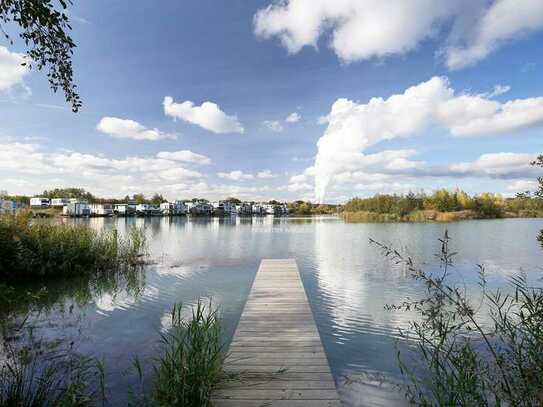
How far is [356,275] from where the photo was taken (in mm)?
9141

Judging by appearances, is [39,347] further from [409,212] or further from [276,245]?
[409,212]

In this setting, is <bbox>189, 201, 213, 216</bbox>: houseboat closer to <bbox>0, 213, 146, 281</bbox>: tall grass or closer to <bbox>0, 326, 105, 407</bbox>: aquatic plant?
<bbox>0, 213, 146, 281</bbox>: tall grass

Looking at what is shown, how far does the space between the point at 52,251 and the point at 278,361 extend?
759cm

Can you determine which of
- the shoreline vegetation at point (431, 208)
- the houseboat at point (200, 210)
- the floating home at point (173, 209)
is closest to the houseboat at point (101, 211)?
the floating home at point (173, 209)

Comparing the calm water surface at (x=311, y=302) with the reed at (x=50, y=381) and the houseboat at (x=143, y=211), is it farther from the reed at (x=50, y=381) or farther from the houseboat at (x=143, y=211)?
the houseboat at (x=143, y=211)

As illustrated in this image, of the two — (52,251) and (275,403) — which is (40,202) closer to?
(52,251)

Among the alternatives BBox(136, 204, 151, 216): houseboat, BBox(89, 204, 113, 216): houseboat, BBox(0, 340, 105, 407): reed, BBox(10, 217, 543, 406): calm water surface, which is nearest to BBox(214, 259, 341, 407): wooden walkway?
BBox(10, 217, 543, 406): calm water surface

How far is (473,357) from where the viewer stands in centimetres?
213

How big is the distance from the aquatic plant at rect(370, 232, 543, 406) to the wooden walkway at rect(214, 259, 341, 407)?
821mm

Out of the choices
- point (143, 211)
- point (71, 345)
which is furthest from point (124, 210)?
point (71, 345)

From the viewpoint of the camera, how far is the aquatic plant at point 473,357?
203 centimetres

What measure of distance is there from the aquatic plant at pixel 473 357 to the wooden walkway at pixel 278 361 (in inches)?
32.3

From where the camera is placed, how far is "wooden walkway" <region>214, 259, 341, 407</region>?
267cm

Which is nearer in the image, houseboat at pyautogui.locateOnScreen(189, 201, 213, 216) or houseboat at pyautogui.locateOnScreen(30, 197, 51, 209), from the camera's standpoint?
houseboat at pyautogui.locateOnScreen(30, 197, 51, 209)
